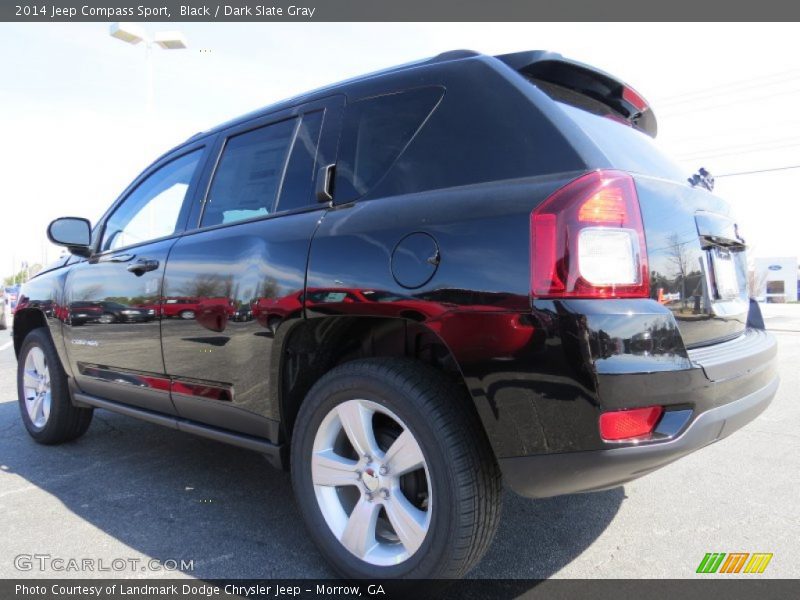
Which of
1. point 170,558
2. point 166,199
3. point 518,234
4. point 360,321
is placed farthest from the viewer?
point 166,199

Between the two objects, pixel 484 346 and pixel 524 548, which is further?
pixel 524 548

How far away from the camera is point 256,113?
2.97 m

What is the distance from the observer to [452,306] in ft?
5.97

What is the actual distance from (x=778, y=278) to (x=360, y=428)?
61889mm

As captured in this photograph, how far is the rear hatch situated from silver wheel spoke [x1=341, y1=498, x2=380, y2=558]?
3.91 ft

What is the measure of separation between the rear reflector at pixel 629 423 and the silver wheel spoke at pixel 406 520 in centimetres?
68

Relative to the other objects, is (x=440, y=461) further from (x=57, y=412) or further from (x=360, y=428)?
(x=57, y=412)

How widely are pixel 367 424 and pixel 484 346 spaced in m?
0.58

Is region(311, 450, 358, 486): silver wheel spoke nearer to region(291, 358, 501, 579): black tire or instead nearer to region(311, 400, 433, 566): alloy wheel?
region(311, 400, 433, 566): alloy wheel

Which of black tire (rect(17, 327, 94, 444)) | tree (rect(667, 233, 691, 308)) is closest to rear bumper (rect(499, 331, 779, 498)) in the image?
tree (rect(667, 233, 691, 308))

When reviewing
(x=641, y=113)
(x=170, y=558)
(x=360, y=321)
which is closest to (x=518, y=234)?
(x=360, y=321)

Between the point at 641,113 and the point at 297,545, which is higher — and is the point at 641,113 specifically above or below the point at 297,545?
above

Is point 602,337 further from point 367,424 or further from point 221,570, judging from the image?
point 221,570

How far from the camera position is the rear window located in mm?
1971
